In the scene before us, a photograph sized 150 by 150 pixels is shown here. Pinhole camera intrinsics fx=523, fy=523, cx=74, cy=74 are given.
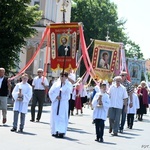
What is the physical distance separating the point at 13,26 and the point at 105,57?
5.82m

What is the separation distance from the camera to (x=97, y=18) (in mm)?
67938

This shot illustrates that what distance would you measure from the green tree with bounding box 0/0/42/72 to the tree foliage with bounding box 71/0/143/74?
1428 inches

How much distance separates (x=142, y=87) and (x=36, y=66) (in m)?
20.8

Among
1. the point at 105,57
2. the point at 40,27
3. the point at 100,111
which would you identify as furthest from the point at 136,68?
the point at 100,111

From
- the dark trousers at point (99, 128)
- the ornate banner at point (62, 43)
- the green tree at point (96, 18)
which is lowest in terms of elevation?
the dark trousers at point (99, 128)

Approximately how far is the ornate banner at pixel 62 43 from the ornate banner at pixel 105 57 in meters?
5.38

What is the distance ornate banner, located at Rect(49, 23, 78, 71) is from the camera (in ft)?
68.7

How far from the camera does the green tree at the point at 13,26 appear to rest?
29297 millimetres

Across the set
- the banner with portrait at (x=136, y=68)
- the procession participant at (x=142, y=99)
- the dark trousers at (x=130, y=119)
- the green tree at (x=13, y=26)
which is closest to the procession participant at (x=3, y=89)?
the dark trousers at (x=130, y=119)

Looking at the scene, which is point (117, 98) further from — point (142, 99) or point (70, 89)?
point (142, 99)

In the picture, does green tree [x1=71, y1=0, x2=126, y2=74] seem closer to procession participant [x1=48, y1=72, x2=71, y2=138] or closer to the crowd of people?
the crowd of people

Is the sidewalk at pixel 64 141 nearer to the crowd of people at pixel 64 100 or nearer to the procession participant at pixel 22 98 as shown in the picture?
the crowd of people at pixel 64 100

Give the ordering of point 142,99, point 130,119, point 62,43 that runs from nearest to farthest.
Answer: point 130,119, point 62,43, point 142,99

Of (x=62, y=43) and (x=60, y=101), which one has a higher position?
(x=62, y=43)
